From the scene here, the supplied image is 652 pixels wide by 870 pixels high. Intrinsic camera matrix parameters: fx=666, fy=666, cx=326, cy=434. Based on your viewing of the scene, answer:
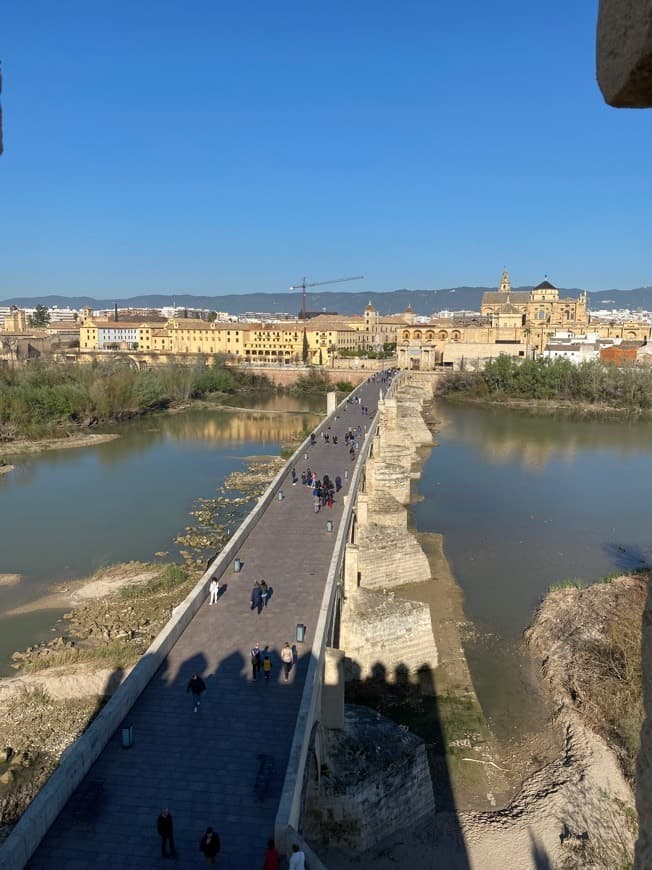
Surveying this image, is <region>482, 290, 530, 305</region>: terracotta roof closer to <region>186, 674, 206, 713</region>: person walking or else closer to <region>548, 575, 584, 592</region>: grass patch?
<region>548, 575, 584, 592</region>: grass patch

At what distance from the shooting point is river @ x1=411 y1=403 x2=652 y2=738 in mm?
12328

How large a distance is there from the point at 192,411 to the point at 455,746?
37.4 meters

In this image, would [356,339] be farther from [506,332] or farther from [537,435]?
[537,435]

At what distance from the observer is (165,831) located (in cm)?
536

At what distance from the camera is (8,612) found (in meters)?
13.8

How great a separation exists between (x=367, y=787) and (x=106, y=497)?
17.3 m

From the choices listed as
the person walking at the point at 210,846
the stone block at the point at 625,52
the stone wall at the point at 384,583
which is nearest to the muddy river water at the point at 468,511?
the stone wall at the point at 384,583

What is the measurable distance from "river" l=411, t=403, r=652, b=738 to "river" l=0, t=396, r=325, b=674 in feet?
26.1

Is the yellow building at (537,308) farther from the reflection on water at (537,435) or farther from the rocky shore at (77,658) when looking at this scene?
the rocky shore at (77,658)

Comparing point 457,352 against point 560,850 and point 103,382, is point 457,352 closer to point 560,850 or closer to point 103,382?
point 103,382

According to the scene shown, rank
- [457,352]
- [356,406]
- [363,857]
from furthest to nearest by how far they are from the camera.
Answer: [457,352]
[356,406]
[363,857]

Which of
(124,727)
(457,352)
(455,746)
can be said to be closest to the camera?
(124,727)

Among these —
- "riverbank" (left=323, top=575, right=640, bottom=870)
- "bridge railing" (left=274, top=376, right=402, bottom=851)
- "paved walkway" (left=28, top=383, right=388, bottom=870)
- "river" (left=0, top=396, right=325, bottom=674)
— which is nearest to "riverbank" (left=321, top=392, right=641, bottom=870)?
"riverbank" (left=323, top=575, right=640, bottom=870)

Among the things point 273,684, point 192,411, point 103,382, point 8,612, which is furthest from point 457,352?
point 273,684
